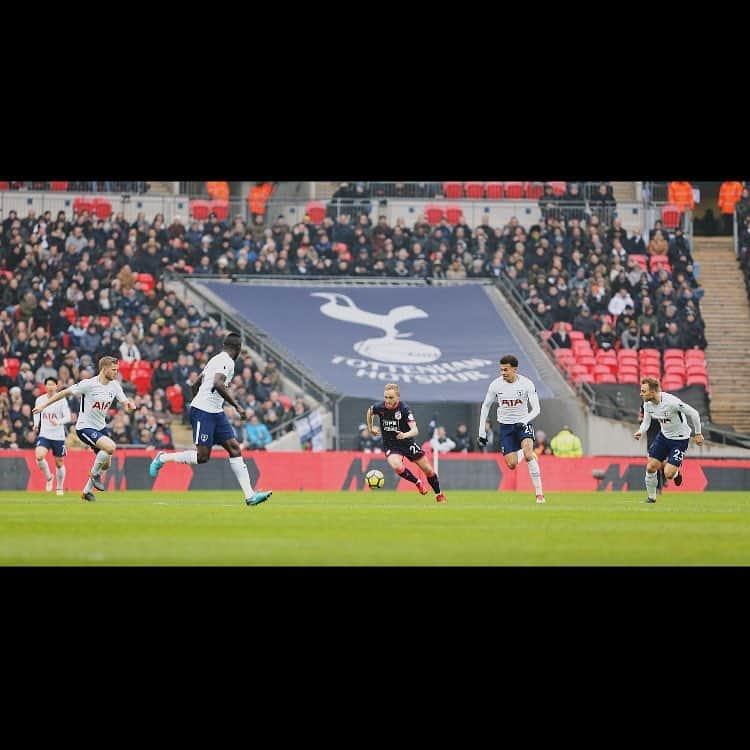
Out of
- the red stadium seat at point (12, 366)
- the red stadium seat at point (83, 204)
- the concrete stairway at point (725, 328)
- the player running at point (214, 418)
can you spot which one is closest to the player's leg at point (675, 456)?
the player running at point (214, 418)

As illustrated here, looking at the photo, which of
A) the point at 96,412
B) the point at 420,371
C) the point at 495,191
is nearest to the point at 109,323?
the point at 420,371

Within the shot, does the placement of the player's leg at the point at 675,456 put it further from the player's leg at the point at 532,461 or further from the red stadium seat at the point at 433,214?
the red stadium seat at the point at 433,214

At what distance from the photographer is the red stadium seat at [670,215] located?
44.2 m

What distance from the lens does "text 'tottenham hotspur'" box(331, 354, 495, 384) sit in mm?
38719

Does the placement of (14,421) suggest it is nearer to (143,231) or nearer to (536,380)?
(143,231)

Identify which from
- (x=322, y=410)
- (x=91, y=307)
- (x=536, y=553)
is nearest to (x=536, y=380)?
(x=322, y=410)

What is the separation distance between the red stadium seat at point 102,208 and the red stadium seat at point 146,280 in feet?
9.39

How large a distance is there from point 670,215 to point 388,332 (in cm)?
1099

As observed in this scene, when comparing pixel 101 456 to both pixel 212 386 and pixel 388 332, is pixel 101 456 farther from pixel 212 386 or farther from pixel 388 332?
pixel 388 332

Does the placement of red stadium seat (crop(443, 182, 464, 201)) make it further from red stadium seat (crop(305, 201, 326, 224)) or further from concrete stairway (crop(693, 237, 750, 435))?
concrete stairway (crop(693, 237, 750, 435))

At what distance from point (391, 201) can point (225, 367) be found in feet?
89.0

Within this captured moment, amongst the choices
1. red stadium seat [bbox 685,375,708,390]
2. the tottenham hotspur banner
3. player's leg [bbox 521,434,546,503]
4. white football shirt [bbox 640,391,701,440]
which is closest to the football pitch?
player's leg [bbox 521,434,546,503]

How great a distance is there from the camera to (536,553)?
40.6 feet

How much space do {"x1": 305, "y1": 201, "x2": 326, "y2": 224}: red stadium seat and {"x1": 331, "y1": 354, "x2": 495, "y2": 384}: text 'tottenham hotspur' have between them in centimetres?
657
